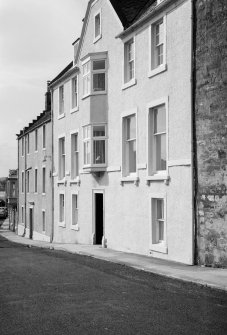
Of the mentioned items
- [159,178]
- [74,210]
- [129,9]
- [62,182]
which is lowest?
[74,210]

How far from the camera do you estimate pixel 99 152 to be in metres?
23.0

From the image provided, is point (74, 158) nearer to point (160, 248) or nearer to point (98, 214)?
point (98, 214)

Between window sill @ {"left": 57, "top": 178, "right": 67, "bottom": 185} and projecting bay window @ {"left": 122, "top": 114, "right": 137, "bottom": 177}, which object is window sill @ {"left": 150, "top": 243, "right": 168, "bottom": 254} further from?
window sill @ {"left": 57, "top": 178, "right": 67, "bottom": 185}

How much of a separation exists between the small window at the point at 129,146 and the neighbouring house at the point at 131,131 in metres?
0.04

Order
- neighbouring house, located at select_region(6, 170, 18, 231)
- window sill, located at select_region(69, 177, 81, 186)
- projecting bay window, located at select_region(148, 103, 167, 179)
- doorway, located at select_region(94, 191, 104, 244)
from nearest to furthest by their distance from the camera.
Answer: projecting bay window, located at select_region(148, 103, 167, 179)
doorway, located at select_region(94, 191, 104, 244)
window sill, located at select_region(69, 177, 81, 186)
neighbouring house, located at select_region(6, 170, 18, 231)

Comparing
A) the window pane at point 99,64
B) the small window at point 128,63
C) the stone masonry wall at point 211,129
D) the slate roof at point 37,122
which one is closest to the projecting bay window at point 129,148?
the small window at point 128,63

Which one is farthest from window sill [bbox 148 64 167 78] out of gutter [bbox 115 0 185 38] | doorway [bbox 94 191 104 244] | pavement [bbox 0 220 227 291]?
doorway [bbox 94 191 104 244]

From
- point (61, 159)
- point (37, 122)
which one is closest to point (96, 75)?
point (61, 159)

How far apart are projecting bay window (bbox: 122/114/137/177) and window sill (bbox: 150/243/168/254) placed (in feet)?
11.3

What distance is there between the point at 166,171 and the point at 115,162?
4.80m

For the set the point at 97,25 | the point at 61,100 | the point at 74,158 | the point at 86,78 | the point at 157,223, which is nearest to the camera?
the point at 157,223

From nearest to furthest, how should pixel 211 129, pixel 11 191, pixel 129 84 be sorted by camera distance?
1. pixel 211 129
2. pixel 129 84
3. pixel 11 191

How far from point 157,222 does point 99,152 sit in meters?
6.16

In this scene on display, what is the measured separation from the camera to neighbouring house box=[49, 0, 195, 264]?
1612 cm
